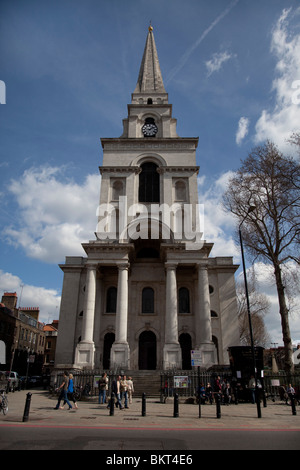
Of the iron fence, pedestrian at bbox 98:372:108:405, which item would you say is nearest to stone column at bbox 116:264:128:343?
the iron fence

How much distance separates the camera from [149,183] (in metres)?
34.2

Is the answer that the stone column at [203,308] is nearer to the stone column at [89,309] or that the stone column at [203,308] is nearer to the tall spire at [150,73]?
the stone column at [89,309]

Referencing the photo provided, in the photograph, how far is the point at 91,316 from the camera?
26.5m

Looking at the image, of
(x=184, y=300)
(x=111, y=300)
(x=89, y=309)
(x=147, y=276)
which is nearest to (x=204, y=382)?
(x=184, y=300)

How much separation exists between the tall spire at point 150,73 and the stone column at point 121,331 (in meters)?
26.2

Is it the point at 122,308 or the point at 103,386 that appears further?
the point at 122,308

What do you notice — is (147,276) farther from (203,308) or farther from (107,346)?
(107,346)

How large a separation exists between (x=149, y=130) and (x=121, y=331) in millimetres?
23918

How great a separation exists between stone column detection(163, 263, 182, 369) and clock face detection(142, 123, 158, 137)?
17651 millimetres

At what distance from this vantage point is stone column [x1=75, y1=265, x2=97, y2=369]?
82.1 feet

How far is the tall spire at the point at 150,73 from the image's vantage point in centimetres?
4172

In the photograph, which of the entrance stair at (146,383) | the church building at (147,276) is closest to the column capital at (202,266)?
the church building at (147,276)

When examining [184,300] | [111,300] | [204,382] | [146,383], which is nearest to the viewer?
[204,382]

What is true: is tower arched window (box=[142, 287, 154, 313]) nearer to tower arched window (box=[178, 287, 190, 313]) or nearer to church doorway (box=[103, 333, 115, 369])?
tower arched window (box=[178, 287, 190, 313])
